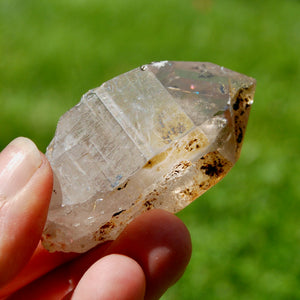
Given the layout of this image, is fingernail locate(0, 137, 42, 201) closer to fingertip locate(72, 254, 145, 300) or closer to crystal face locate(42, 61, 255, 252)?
crystal face locate(42, 61, 255, 252)

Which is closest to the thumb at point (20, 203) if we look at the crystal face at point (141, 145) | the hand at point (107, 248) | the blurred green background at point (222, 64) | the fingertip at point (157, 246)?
the hand at point (107, 248)

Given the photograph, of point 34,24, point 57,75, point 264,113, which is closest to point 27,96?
point 57,75

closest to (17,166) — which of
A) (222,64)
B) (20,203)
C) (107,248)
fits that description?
(20,203)

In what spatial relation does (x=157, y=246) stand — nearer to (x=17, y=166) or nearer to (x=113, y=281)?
(x=113, y=281)

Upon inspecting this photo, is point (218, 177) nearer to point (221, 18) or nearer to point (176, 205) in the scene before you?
point (176, 205)

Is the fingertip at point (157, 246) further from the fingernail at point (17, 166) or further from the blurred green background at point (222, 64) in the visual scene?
the blurred green background at point (222, 64)

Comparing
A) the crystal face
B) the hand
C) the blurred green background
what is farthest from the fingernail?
the blurred green background

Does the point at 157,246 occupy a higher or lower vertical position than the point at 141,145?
lower
